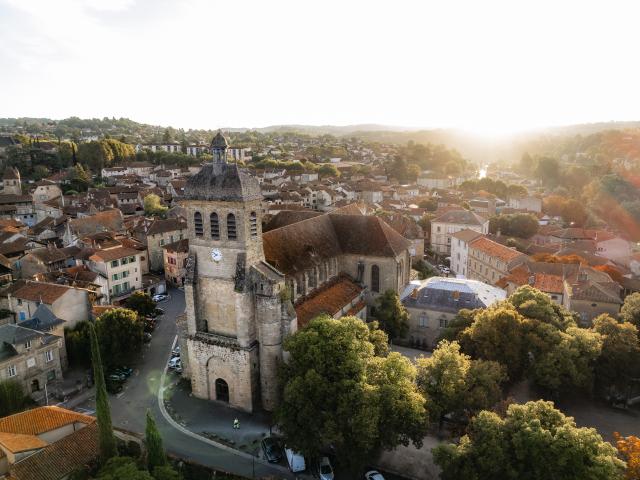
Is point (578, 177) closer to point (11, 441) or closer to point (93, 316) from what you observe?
point (93, 316)

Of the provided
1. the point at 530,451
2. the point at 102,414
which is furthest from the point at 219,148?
the point at 530,451

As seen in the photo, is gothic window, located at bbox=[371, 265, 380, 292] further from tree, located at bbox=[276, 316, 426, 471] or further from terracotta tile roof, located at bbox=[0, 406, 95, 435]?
terracotta tile roof, located at bbox=[0, 406, 95, 435]

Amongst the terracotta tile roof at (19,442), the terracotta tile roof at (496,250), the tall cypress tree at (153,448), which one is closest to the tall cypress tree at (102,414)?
the tall cypress tree at (153,448)

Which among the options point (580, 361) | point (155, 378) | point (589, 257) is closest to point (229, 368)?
point (155, 378)

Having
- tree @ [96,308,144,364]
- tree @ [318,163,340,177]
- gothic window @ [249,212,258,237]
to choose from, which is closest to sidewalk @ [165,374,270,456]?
tree @ [96,308,144,364]

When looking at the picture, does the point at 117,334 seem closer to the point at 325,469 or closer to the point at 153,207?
the point at 325,469

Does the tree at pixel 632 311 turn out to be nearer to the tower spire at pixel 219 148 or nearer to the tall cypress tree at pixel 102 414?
the tower spire at pixel 219 148
